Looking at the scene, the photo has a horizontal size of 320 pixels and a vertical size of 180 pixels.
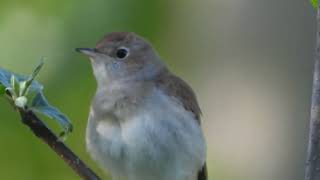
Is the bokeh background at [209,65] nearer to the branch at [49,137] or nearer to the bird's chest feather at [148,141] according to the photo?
the bird's chest feather at [148,141]

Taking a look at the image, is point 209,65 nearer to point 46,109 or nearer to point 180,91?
Answer: point 180,91

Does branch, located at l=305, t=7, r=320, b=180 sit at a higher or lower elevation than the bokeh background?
higher

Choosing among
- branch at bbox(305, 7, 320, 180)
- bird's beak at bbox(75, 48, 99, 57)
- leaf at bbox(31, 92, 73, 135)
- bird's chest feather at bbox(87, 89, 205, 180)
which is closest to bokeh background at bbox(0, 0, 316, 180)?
bird's beak at bbox(75, 48, 99, 57)

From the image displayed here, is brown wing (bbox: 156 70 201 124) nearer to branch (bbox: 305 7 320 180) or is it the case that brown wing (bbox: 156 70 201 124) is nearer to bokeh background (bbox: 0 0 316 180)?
bokeh background (bbox: 0 0 316 180)

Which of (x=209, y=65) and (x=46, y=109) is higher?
(x=46, y=109)

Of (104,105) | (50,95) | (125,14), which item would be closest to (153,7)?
(125,14)

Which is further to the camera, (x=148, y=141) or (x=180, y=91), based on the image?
(x=180, y=91)

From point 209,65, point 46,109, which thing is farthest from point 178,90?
point 209,65

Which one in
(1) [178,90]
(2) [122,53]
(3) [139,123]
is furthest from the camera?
(2) [122,53]

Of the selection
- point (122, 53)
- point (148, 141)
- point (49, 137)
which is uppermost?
point (49, 137)
